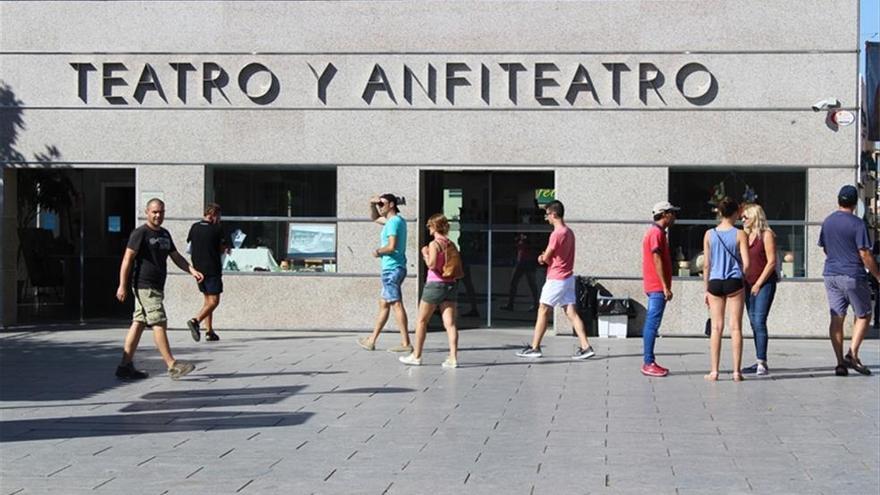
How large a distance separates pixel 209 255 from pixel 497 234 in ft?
13.7

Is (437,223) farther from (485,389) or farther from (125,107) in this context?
(125,107)

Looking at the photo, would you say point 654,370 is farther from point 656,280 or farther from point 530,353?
point 530,353

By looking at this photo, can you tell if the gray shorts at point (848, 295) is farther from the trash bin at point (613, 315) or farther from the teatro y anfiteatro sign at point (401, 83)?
the teatro y anfiteatro sign at point (401, 83)

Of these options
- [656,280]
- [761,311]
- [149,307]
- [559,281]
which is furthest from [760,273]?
[149,307]

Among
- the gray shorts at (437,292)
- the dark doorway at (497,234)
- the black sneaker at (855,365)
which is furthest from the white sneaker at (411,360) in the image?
the black sneaker at (855,365)

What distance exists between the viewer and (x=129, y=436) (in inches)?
320

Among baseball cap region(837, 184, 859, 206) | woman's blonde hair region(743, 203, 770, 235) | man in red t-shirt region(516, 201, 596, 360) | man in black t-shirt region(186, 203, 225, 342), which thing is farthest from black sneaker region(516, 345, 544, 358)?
man in black t-shirt region(186, 203, 225, 342)

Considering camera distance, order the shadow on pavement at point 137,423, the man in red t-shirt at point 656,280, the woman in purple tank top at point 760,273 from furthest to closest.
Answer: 1. the man in red t-shirt at point 656,280
2. the woman in purple tank top at point 760,273
3. the shadow on pavement at point 137,423

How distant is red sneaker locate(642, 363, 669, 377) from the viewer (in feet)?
37.4

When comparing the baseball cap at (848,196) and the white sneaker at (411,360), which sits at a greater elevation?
the baseball cap at (848,196)

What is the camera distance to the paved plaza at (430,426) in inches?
269

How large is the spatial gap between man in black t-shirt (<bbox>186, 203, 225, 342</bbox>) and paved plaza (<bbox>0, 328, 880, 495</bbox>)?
4.77ft

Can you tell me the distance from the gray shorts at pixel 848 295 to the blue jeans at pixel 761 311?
2.13ft

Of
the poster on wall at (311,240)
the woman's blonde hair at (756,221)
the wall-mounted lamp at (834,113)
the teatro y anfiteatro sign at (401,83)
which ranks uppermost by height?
the teatro y anfiteatro sign at (401,83)
